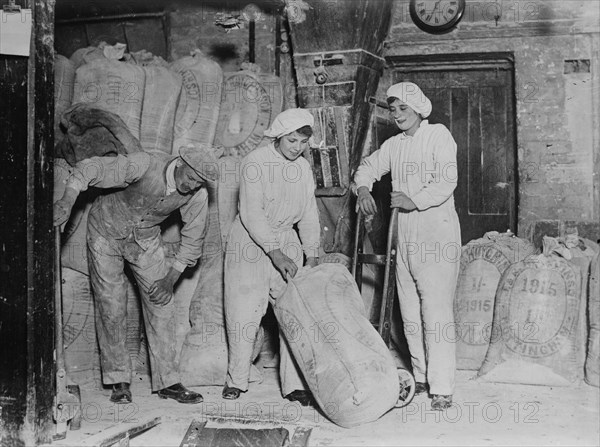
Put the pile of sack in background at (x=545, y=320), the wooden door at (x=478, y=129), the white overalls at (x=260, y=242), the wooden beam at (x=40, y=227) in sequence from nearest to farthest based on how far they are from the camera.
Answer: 1. the wooden beam at (x=40, y=227)
2. the white overalls at (x=260, y=242)
3. the pile of sack in background at (x=545, y=320)
4. the wooden door at (x=478, y=129)

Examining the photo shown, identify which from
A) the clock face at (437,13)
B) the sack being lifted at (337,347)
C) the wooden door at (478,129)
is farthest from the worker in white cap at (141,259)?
the wooden door at (478,129)

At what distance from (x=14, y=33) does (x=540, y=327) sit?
380cm

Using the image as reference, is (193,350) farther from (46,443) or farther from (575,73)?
(575,73)

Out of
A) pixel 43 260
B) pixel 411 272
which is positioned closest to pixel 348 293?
pixel 411 272

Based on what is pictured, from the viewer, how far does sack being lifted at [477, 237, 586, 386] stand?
19.2ft

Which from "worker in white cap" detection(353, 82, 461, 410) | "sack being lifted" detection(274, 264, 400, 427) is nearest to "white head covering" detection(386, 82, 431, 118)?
"worker in white cap" detection(353, 82, 461, 410)

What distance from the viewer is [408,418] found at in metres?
5.07

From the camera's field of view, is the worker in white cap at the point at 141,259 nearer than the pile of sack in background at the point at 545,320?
Yes

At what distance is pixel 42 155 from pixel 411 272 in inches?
92.5

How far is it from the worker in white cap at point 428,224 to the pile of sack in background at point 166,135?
1.36 meters

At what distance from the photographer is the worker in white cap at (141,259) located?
18.3 feet

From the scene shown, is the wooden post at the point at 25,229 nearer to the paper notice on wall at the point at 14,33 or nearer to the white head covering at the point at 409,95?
the paper notice on wall at the point at 14,33

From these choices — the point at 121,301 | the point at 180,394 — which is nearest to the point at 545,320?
the point at 180,394

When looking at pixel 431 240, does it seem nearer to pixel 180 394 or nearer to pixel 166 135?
pixel 180 394
